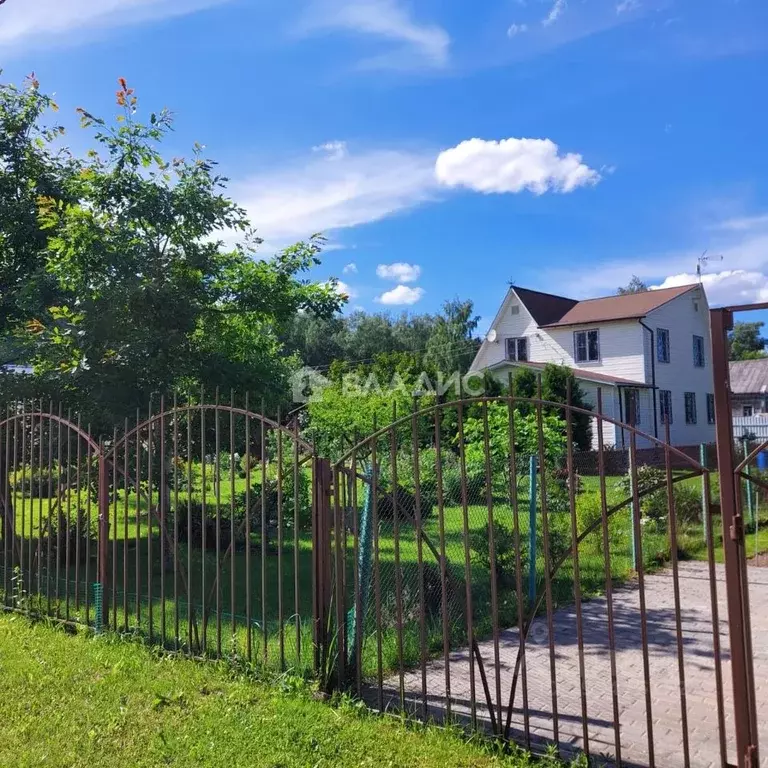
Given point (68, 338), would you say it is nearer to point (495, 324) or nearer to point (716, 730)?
point (716, 730)

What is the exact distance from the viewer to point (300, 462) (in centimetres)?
502

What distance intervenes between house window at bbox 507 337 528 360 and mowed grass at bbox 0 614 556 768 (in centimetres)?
2675

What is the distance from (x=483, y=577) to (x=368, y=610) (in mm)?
2949

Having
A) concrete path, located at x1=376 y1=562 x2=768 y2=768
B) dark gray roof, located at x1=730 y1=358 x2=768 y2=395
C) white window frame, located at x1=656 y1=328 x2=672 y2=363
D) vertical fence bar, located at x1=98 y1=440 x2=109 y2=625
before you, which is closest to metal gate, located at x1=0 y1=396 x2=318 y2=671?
vertical fence bar, located at x1=98 y1=440 x2=109 y2=625

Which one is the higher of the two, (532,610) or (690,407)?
(690,407)

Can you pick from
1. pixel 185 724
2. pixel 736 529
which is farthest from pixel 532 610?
pixel 185 724

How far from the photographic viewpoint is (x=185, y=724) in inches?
178

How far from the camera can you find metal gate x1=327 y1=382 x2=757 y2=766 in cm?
378

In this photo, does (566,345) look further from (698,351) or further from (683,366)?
(698,351)

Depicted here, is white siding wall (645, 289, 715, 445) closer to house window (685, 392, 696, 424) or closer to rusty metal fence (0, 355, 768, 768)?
house window (685, 392, 696, 424)

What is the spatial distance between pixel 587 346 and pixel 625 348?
5.44 feet

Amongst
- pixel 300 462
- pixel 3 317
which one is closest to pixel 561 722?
pixel 300 462

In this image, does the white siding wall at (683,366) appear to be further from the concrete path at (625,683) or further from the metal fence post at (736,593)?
the metal fence post at (736,593)

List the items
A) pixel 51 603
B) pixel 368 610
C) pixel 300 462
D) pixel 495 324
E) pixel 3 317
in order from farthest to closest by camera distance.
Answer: pixel 495 324 → pixel 3 317 → pixel 51 603 → pixel 368 610 → pixel 300 462
